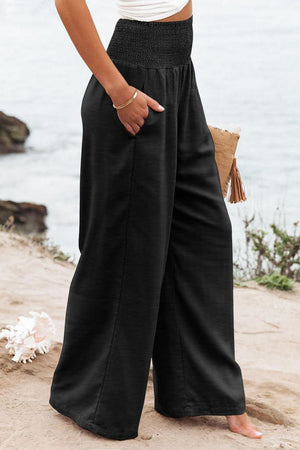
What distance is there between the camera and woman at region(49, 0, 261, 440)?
212 cm

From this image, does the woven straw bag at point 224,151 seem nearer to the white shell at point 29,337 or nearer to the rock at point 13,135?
the white shell at point 29,337

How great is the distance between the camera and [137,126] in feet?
6.86

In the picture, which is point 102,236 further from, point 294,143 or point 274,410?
point 294,143

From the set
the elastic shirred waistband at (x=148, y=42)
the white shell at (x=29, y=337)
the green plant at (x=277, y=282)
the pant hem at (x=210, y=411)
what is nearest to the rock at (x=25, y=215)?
the green plant at (x=277, y=282)

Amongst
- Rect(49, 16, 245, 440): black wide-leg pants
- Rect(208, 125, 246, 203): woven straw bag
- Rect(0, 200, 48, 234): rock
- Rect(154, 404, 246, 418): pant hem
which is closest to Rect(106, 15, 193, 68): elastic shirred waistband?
Rect(49, 16, 245, 440): black wide-leg pants

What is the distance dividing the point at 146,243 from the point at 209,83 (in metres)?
11.2

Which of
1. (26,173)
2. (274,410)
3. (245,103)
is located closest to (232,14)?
(245,103)

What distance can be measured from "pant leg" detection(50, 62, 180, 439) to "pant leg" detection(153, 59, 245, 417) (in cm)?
7

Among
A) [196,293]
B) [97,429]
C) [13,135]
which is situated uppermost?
[13,135]

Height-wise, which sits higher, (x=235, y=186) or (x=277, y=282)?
(x=235, y=186)

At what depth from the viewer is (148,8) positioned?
2.09 m

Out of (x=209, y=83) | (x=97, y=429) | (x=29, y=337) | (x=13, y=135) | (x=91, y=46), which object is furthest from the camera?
(x=209, y=83)

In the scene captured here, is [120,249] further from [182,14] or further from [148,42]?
[182,14]

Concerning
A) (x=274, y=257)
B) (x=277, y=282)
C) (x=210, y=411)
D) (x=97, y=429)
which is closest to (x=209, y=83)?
(x=274, y=257)
